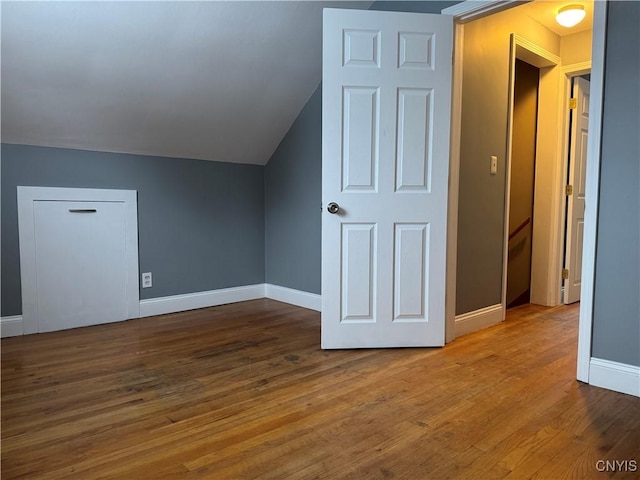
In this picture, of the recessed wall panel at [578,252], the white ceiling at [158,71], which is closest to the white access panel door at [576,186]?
the recessed wall panel at [578,252]

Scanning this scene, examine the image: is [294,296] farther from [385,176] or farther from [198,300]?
[385,176]

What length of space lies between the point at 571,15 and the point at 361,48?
1728 mm

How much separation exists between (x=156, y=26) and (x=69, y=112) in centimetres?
82

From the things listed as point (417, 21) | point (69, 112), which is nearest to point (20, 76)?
point (69, 112)

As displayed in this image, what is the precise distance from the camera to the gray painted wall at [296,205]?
11.7 ft

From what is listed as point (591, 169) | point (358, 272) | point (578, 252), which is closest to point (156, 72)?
point (358, 272)

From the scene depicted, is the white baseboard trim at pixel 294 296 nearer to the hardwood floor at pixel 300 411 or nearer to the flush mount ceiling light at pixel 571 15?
the hardwood floor at pixel 300 411

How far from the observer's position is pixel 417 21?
2.41 meters

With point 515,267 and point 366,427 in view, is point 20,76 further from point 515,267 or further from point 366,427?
point 515,267

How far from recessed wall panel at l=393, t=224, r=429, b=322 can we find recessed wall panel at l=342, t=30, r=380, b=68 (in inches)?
36.9

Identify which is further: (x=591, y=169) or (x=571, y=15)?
(x=571, y=15)

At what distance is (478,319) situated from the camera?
2.94m

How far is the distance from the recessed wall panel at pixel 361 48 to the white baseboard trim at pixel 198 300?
7.36 feet

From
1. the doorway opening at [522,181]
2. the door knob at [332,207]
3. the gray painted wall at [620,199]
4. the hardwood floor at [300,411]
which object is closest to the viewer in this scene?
the hardwood floor at [300,411]
